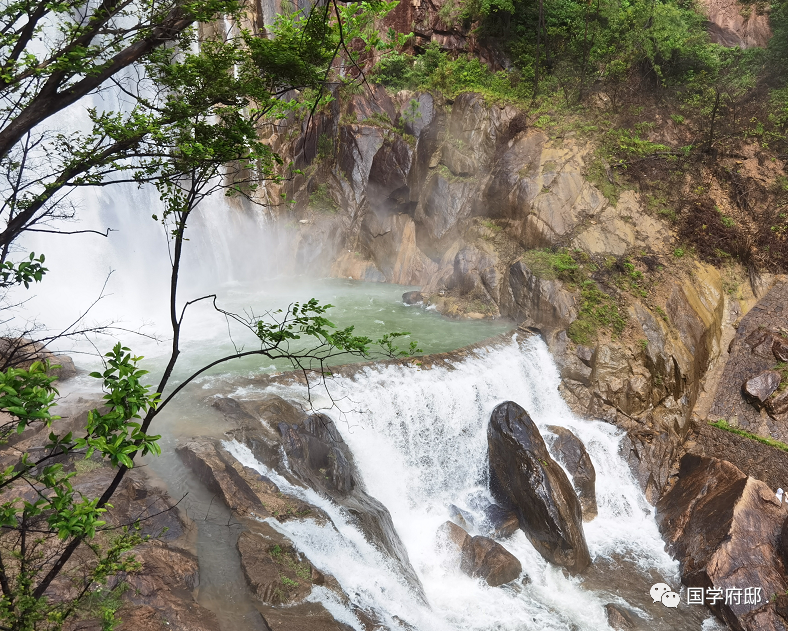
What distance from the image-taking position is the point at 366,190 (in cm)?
Answer: 2197

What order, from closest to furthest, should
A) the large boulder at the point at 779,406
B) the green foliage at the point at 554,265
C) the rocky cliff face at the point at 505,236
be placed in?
the large boulder at the point at 779,406 → the rocky cliff face at the point at 505,236 → the green foliage at the point at 554,265

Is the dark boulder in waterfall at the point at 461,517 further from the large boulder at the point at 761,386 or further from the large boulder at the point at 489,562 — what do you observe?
the large boulder at the point at 761,386

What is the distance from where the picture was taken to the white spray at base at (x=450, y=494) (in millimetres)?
8055

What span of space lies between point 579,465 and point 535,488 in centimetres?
201

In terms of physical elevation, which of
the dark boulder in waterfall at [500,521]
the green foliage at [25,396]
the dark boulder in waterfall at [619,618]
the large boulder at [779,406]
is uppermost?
the green foliage at [25,396]

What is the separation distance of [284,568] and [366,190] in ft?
57.3

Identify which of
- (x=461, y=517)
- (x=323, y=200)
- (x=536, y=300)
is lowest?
(x=461, y=517)

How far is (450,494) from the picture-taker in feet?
37.3

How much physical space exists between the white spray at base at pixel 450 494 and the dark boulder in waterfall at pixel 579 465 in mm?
339

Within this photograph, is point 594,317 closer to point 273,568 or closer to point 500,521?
point 500,521

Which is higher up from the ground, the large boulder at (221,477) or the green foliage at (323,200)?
the green foliage at (323,200)

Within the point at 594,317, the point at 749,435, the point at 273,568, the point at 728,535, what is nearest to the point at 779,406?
the point at 749,435

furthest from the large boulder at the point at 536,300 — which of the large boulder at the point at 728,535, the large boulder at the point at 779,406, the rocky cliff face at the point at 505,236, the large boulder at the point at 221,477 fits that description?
the large boulder at the point at 221,477

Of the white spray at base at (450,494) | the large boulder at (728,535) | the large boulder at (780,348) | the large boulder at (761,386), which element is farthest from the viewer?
the large boulder at (780,348)
